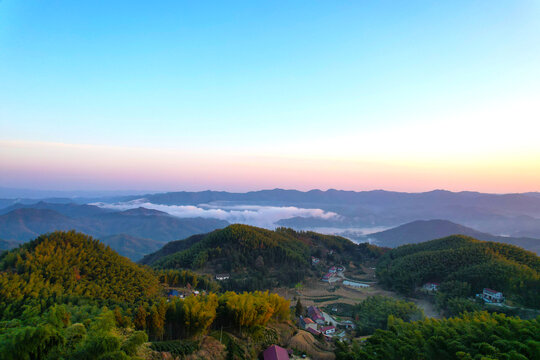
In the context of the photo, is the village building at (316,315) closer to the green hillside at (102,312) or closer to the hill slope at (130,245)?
the green hillside at (102,312)

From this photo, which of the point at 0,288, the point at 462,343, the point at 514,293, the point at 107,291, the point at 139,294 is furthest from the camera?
the point at 514,293

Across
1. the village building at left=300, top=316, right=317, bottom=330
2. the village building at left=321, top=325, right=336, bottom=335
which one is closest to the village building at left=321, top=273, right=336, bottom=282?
the village building at left=300, top=316, right=317, bottom=330

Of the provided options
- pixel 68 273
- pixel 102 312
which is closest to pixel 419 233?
pixel 68 273

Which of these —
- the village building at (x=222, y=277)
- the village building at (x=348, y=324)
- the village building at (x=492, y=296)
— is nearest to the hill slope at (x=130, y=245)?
the village building at (x=222, y=277)

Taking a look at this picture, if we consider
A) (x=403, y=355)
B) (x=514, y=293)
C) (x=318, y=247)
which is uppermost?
(x=403, y=355)

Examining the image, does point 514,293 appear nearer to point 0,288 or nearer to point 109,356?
point 109,356

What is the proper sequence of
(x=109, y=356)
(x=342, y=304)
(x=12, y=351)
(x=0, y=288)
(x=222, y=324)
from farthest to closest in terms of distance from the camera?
(x=342, y=304) → (x=222, y=324) → (x=0, y=288) → (x=109, y=356) → (x=12, y=351)

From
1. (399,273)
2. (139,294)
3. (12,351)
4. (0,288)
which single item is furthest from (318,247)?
(12,351)
